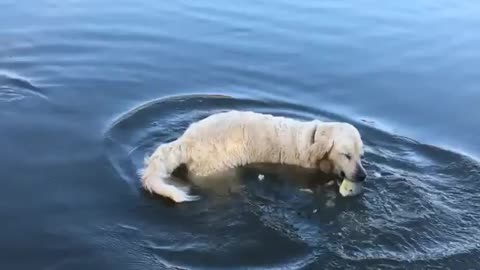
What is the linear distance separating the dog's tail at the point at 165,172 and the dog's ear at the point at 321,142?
4.60 feet

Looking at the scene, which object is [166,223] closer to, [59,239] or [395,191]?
[59,239]

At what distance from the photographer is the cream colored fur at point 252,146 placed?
6547mm

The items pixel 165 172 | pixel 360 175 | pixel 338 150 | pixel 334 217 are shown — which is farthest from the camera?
pixel 338 150

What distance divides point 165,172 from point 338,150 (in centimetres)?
180

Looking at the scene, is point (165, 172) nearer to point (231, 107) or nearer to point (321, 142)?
point (321, 142)

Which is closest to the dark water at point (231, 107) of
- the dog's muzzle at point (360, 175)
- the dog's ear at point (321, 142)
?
the dog's muzzle at point (360, 175)

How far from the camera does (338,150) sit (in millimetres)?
6895

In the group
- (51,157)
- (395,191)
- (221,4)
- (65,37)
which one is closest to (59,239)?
(51,157)

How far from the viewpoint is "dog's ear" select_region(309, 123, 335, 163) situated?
6.98 m

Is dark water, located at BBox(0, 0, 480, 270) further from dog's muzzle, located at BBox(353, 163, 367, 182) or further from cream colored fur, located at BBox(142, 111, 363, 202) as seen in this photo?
cream colored fur, located at BBox(142, 111, 363, 202)

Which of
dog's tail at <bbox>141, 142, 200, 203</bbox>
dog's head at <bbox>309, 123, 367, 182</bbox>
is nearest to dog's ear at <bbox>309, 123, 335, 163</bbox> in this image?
dog's head at <bbox>309, 123, 367, 182</bbox>

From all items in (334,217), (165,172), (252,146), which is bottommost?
(334,217)

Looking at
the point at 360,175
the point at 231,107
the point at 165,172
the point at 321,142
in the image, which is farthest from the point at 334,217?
the point at 231,107

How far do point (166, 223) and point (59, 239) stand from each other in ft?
2.98
